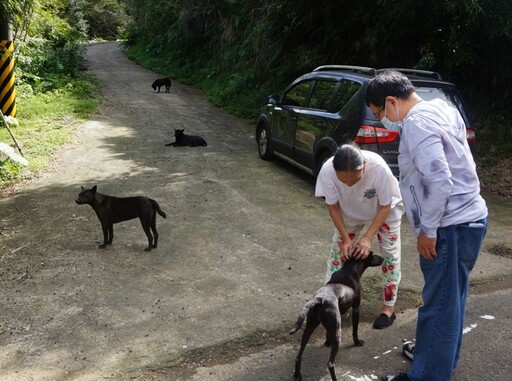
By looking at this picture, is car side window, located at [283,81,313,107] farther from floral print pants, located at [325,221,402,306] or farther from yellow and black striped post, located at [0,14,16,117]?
yellow and black striped post, located at [0,14,16,117]

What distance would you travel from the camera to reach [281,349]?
3652 mm

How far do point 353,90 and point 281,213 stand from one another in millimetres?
1979

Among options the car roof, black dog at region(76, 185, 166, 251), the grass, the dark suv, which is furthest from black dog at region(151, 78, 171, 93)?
black dog at region(76, 185, 166, 251)

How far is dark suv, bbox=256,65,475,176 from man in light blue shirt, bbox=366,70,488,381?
353 centimetres

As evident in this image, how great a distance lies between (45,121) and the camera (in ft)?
41.9

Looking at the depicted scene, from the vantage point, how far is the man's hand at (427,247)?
9.12 feet

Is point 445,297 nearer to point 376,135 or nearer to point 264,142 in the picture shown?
point 376,135

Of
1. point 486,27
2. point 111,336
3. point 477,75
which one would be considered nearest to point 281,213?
point 111,336

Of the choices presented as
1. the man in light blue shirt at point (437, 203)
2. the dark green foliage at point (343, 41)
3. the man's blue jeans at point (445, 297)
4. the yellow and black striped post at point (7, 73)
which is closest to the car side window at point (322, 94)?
the dark green foliage at point (343, 41)

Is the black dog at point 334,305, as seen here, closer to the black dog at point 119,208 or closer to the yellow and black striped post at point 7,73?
the black dog at point 119,208

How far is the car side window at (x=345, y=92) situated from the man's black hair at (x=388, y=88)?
3.96 m

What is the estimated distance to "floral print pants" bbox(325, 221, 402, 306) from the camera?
384cm

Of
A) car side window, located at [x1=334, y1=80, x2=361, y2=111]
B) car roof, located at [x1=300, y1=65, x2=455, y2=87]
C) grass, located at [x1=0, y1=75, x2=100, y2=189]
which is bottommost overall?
grass, located at [x1=0, y1=75, x2=100, y2=189]

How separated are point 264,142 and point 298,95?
1564 mm
